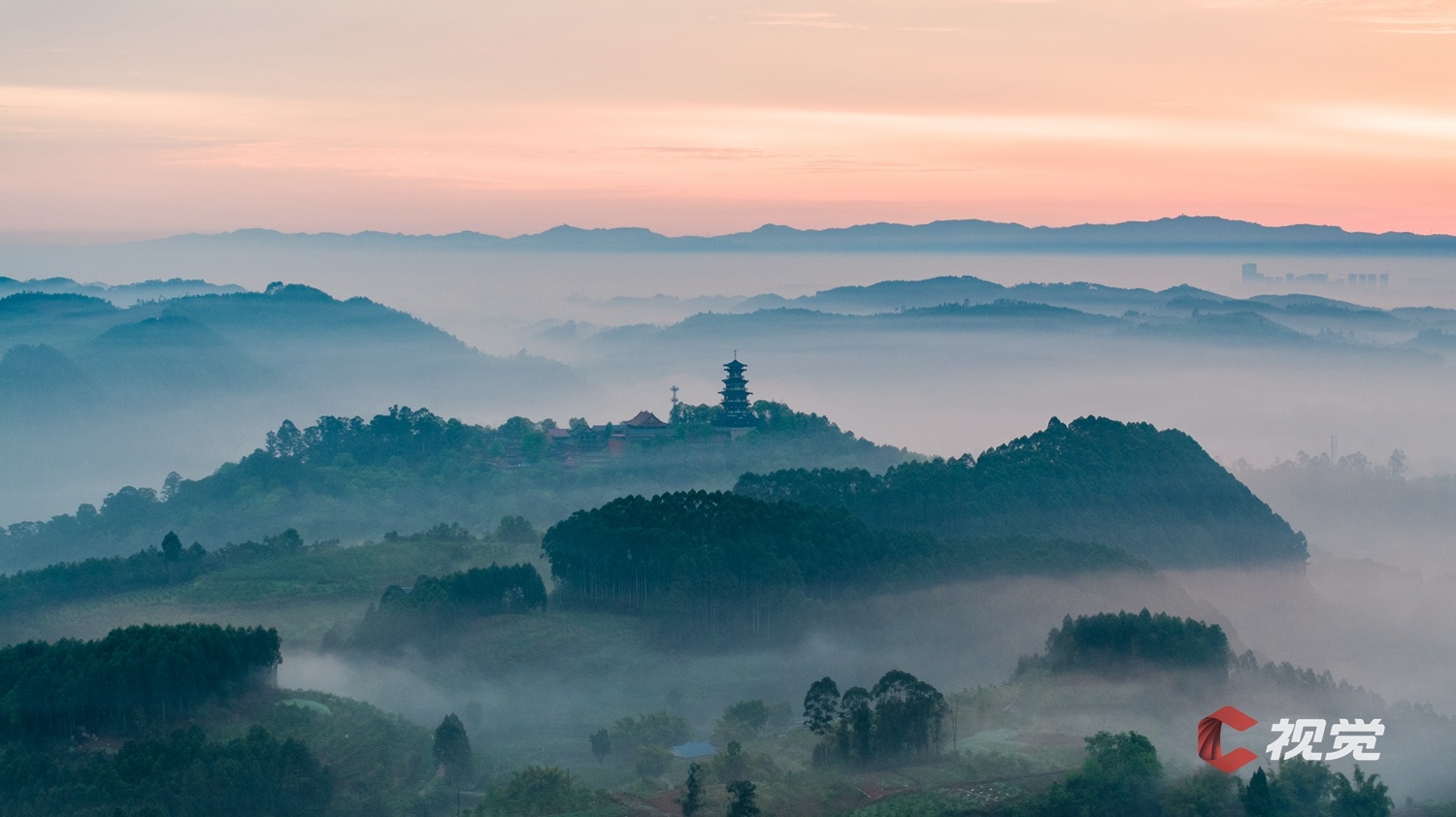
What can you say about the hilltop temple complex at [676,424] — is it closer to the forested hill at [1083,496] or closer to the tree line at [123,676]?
the forested hill at [1083,496]

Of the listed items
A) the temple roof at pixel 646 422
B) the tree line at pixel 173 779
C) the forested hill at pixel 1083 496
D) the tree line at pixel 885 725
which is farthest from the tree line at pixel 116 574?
the tree line at pixel 885 725

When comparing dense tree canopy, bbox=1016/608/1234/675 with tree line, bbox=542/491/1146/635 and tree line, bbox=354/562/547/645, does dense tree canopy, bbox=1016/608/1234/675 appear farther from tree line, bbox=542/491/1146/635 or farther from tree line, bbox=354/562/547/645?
tree line, bbox=354/562/547/645

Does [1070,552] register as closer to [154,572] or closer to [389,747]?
[389,747]

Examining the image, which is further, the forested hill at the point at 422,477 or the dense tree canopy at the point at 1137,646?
the forested hill at the point at 422,477

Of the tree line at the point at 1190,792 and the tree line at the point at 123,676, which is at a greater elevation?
the tree line at the point at 123,676

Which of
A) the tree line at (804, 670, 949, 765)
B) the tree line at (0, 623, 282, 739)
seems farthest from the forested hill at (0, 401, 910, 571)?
the tree line at (804, 670, 949, 765)

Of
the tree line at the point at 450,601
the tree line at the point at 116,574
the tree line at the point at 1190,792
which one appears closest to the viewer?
the tree line at the point at 1190,792

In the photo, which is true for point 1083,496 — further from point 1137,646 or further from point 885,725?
point 885,725
